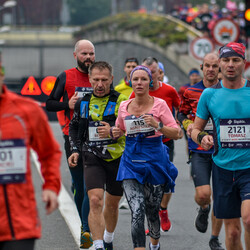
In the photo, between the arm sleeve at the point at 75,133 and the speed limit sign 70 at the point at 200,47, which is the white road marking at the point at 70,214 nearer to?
the arm sleeve at the point at 75,133

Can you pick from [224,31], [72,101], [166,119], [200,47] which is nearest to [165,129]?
[166,119]

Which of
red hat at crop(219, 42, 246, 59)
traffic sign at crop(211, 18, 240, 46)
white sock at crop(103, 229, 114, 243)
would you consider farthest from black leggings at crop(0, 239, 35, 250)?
traffic sign at crop(211, 18, 240, 46)

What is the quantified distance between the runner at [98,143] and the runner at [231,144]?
1.29 metres

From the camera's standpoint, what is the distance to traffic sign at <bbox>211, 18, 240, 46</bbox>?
20703mm

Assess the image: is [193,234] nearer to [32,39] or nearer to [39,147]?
[39,147]

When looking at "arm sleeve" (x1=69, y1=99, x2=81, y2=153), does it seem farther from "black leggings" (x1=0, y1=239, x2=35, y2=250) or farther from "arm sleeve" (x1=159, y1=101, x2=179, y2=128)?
"black leggings" (x1=0, y1=239, x2=35, y2=250)

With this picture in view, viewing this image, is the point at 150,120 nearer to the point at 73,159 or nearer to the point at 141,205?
the point at 141,205

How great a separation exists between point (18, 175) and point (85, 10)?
149 metres

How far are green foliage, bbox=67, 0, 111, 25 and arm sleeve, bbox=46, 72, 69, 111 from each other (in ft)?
466

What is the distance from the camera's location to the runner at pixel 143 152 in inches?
277

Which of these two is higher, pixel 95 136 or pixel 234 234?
pixel 95 136

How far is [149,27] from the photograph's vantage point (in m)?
43.6

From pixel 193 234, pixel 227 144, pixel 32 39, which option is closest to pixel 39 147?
pixel 227 144

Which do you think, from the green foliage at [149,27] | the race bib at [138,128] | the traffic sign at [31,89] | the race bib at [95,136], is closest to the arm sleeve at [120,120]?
the race bib at [138,128]
